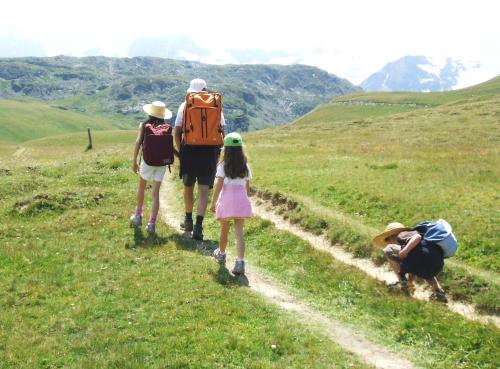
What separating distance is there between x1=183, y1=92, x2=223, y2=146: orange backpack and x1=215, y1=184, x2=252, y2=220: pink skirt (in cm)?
233

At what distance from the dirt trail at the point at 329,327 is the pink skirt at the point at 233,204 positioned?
77.9 inches

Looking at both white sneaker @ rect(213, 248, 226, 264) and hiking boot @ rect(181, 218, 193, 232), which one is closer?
Result: white sneaker @ rect(213, 248, 226, 264)

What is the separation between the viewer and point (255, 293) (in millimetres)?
13016

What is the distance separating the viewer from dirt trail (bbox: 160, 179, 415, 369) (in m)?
10.3

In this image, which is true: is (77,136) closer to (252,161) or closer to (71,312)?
(252,161)

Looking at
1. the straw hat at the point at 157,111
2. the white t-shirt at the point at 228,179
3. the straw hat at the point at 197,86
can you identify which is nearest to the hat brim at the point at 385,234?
the white t-shirt at the point at 228,179

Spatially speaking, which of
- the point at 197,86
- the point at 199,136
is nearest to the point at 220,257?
the point at 199,136

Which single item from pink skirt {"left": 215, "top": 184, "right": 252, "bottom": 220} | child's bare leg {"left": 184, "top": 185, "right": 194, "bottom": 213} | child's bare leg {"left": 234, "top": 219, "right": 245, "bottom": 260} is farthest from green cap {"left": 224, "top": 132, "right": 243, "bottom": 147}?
child's bare leg {"left": 184, "top": 185, "right": 194, "bottom": 213}

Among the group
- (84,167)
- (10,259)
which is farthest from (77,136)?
(10,259)

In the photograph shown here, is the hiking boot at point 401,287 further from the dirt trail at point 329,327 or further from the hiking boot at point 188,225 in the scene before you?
the hiking boot at point 188,225

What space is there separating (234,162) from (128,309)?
14.9ft

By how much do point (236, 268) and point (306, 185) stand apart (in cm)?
1309

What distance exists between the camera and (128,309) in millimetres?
11703

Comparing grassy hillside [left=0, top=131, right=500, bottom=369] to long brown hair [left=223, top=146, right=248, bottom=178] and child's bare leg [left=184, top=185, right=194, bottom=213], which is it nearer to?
child's bare leg [left=184, top=185, right=194, bottom=213]
